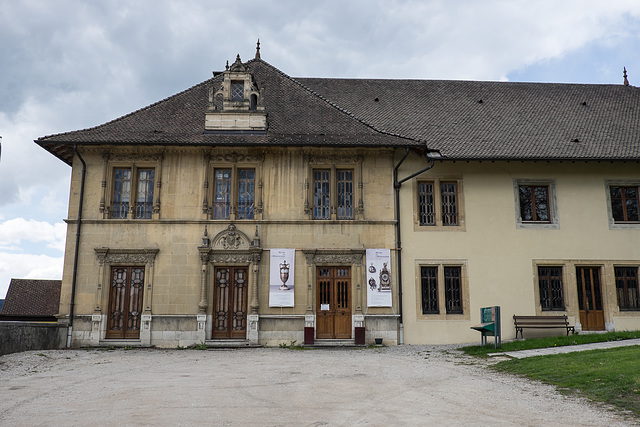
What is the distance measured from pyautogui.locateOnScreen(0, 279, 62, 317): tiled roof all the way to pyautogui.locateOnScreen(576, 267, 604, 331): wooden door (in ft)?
109

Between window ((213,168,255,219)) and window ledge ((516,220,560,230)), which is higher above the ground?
window ((213,168,255,219))

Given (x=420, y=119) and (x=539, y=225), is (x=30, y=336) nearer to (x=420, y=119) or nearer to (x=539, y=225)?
(x=420, y=119)

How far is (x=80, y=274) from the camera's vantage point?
1806 cm

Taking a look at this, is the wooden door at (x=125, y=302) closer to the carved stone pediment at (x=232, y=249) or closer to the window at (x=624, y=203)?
the carved stone pediment at (x=232, y=249)

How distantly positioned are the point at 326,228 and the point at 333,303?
8.57ft

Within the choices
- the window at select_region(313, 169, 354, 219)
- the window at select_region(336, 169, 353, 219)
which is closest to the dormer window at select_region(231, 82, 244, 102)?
the window at select_region(313, 169, 354, 219)

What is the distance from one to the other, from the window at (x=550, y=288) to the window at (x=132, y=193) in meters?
14.2

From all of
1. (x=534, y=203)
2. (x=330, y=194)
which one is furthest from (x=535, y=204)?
(x=330, y=194)

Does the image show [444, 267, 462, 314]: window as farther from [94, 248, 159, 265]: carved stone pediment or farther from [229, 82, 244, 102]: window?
[94, 248, 159, 265]: carved stone pediment

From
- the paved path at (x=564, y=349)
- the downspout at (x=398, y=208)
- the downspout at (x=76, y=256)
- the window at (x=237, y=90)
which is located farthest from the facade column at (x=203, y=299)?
the paved path at (x=564, y=349)

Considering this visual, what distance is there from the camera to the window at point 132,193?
1878cm

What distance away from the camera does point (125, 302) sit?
1816 cm

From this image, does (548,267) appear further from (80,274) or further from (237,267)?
(80,274)

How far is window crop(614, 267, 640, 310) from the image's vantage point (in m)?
19.1
